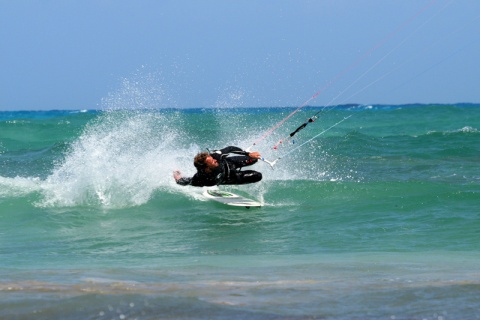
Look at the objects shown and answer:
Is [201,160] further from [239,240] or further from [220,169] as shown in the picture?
[239,240]

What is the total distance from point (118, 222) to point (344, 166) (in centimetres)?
1010

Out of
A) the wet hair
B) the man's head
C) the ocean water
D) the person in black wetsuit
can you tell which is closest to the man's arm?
the person in black wetsuit

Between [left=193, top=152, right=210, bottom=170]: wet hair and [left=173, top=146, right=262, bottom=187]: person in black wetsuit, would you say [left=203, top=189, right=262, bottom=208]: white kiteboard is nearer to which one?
[left=173, top=146, right=262, bottom=187]: person in black wetsuit

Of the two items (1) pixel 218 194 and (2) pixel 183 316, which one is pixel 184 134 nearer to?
(1) pixel 218 194

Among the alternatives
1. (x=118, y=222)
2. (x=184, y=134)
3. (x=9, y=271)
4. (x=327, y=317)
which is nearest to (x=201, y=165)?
(x=118, y=222)

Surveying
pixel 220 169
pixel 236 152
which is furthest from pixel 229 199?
pixel 220 169

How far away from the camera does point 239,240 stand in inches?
392

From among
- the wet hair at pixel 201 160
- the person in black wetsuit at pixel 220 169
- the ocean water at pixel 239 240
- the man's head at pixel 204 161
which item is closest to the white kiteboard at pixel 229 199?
the ocean water at pixel 239 240

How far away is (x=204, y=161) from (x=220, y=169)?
18.8 inches

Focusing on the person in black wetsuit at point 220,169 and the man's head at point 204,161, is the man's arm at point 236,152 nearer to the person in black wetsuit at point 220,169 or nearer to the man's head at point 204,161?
the person in black wetsuit at point 220,169

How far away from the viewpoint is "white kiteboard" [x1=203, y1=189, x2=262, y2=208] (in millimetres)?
12750

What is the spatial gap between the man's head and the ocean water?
1.06 meters

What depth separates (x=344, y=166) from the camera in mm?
20250

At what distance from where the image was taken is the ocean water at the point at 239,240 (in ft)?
17.0
